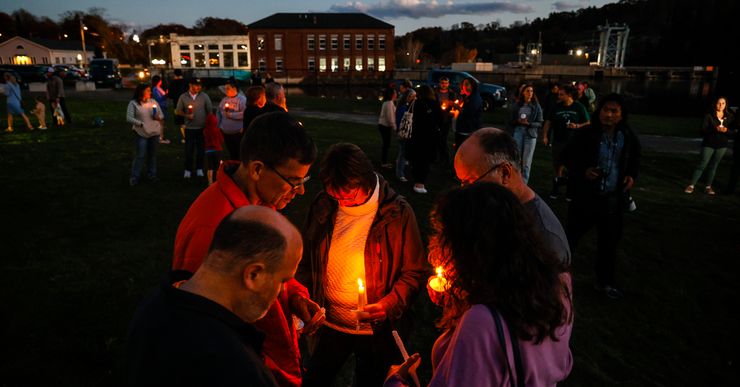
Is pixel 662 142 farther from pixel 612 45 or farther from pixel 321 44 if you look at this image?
pixel 612 45

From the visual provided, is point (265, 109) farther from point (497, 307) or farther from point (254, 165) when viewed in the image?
point (497, 307)

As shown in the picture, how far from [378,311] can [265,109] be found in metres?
5.00

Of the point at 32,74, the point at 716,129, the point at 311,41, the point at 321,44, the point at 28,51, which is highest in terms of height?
the point at 311,41

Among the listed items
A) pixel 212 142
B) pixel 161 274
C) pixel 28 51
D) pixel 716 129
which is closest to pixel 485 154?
pixel 161 274

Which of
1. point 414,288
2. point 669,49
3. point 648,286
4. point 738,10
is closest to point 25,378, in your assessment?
point 414,288

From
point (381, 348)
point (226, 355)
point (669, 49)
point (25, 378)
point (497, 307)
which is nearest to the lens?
point (226, 355)

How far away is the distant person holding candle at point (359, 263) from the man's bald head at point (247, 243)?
3.79ft

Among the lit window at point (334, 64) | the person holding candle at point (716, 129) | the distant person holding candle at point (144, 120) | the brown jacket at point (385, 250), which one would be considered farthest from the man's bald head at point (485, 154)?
the lit window at point (334, 64)

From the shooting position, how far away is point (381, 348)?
2896 mm

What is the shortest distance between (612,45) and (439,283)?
12031 cm

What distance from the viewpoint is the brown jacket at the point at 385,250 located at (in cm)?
271

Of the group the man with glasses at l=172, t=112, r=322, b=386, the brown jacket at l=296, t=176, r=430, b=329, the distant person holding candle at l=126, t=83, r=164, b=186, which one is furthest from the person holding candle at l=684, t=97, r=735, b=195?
the distant person holding candle at l=126, t=83, r=164, b=186

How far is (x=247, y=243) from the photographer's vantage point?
1354 millimetres

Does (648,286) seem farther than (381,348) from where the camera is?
Yes
